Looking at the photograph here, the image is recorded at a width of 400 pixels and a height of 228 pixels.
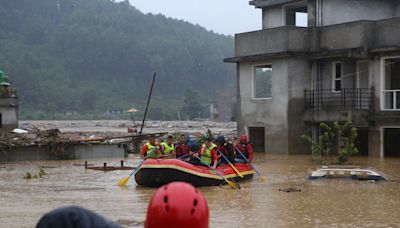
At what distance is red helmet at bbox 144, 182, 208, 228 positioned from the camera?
2.89m

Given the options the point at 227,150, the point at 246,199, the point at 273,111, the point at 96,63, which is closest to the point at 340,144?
the point at 273,111

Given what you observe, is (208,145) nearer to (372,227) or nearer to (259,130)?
(372,227)

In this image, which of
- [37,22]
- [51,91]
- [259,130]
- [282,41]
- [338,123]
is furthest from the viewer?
[37,22]

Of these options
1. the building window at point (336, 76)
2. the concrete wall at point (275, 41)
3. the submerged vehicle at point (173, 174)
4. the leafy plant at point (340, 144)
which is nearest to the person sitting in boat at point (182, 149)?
the submerged vehicle at point (173, 174)

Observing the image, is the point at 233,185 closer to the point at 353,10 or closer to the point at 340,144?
the point at 340,144

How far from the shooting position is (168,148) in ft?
65.7

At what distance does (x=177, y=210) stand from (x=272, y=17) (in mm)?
30676

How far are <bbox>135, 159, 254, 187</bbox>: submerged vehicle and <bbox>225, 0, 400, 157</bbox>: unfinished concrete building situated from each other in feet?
34.9

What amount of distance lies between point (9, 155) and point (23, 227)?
1766 centimetres

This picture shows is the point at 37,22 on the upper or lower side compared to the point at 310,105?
upper

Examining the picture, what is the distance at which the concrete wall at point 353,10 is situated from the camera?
1177 inches

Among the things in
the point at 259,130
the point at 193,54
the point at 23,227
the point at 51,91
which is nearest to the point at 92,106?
the point at 51,91

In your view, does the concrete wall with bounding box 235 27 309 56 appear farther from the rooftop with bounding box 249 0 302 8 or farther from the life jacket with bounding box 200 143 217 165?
the life jacket with bounding box 200 143 217 165

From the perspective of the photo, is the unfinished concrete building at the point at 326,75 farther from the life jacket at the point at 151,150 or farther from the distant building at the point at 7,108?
the distant building at the point at 7,108
